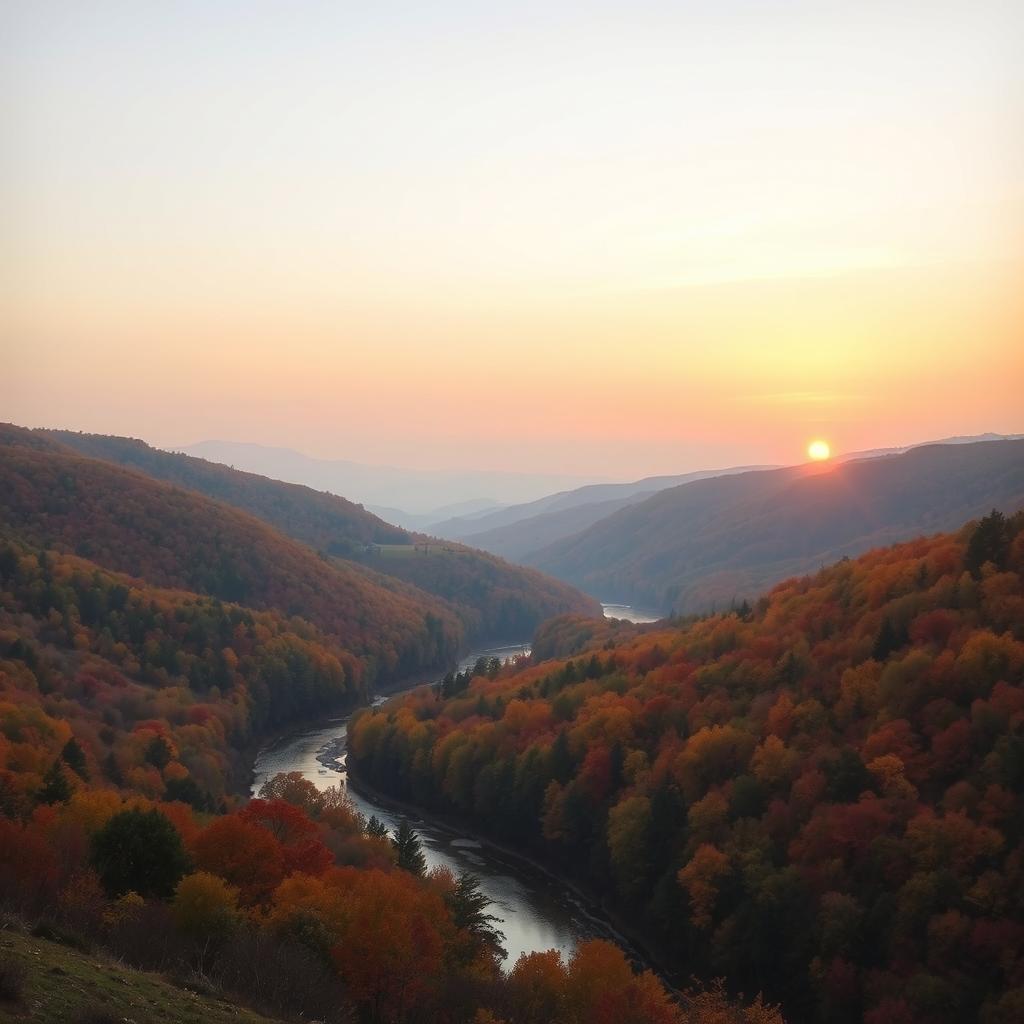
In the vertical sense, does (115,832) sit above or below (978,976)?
above

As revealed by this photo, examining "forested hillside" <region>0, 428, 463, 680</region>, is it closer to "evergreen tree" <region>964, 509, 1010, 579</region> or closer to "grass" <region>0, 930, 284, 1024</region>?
"evergreen tree" <region>964, 509, 1010, 579</region>

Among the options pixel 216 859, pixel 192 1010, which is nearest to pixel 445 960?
pixel 216 859

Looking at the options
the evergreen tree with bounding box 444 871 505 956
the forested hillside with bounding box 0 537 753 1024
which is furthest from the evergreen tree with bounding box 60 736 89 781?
the evergreen tree with bounding box 444 871 505 956

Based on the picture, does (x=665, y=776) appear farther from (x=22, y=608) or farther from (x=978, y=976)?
(x=22, y=608)

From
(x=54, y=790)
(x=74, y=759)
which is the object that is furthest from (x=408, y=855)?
(x=74, y=759)

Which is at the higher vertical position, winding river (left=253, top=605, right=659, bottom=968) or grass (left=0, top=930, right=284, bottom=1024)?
grass (left=0, top=930, right=284, bottom=1024)

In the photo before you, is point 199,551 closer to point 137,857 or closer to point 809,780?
point 809,780

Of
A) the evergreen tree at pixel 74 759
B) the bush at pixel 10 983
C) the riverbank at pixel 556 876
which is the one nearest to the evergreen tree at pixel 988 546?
the riverbank at pixel 556 876
